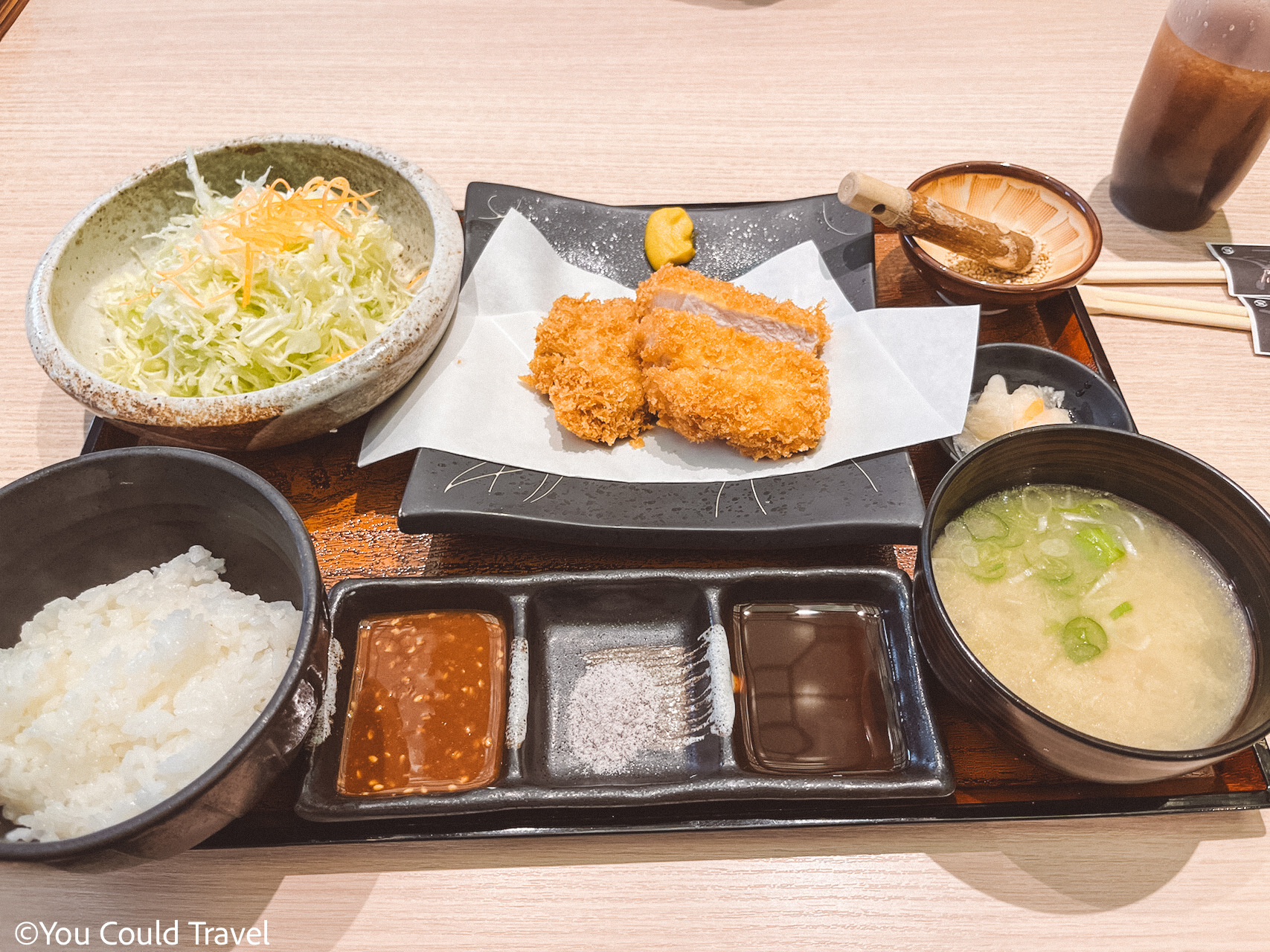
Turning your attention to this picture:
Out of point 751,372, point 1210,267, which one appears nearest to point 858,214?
point 751,372

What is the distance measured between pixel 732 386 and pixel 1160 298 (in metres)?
1.29

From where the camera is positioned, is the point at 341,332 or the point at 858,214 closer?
the point at 341,332

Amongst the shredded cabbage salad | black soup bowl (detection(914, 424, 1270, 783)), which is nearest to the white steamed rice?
the shredded cabbage salad

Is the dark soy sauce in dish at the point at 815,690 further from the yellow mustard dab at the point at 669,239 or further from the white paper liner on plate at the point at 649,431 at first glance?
the yellow mustard dab at the point at 669,239

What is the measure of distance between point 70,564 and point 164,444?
448 millimetres

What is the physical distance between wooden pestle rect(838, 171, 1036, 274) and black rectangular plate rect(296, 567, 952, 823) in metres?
1.00

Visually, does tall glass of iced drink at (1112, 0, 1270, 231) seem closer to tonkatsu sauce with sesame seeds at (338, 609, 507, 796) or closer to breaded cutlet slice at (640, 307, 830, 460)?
breaded cutlet slice at (640, 307, 830, 460)

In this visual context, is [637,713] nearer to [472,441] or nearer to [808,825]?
[808,825]

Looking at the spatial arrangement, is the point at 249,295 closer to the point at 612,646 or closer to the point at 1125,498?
the point at 612,646

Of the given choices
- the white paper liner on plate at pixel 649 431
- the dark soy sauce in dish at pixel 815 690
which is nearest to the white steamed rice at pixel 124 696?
the white paper liner on plate at pixel 649 431

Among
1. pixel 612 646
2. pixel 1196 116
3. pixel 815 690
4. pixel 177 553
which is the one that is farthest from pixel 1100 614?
pixel 177 553

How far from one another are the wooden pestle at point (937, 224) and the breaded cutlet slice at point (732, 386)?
41cm

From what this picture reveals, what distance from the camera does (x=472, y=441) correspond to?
188 centimetres

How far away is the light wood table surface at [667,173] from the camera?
128cm
